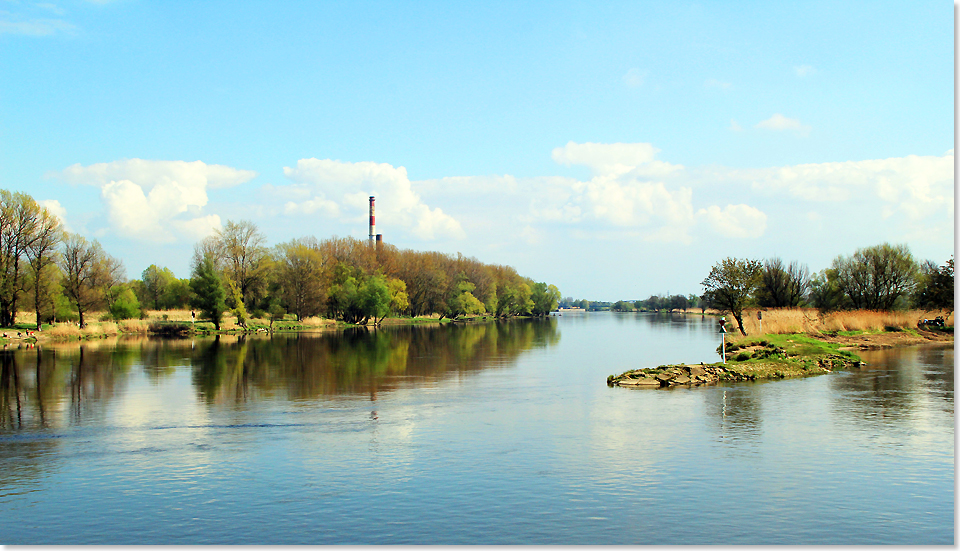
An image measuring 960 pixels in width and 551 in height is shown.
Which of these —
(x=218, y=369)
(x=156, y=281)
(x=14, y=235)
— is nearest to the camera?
(x=218, y=369)

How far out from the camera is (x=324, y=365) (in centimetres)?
3897

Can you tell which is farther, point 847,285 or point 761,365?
point 847,285

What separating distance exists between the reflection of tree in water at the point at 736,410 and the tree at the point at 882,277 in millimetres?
53322

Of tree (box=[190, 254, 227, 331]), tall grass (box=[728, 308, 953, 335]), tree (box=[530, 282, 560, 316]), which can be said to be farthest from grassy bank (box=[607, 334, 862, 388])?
tree (box=[530, 282, 560, 316])

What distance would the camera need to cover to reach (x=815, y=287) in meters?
91.6

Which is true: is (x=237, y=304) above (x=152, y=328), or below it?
above

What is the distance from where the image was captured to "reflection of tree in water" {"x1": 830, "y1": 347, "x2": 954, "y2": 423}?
72.2ft

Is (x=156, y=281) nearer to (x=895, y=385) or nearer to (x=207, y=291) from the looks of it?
(x=207, y=291)

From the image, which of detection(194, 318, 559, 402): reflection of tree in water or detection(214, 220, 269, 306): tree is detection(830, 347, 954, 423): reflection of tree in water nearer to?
detection(194, 318, 559, 402): reflection of tree in water

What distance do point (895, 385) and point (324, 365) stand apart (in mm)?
28508

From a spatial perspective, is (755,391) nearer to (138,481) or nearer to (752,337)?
(752,337)

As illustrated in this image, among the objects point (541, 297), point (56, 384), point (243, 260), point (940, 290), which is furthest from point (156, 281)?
point (940, 290)

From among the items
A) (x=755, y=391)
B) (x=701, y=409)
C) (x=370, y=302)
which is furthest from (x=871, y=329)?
(x=370, y=302)

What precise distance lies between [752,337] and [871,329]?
69.1ft
